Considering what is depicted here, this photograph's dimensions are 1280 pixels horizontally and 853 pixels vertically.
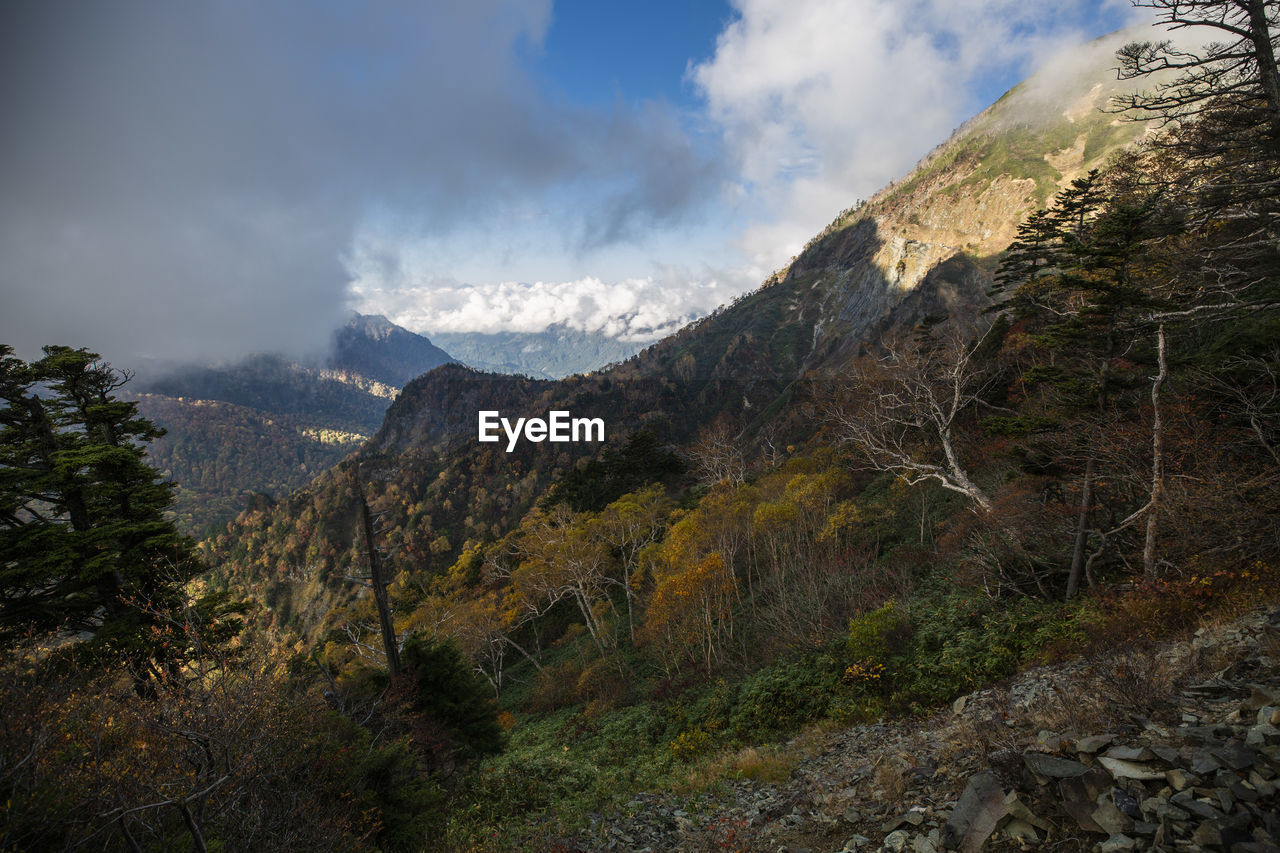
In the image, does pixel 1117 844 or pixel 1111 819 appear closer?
pixel 1117 844

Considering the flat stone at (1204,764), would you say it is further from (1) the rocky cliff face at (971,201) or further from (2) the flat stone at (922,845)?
(1) the rocky cliff face at (971,201)

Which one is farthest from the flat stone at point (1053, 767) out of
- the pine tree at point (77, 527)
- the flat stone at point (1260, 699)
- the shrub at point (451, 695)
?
the pine tree at point (77, 527)

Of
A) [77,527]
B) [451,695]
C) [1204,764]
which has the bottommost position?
[451,695]

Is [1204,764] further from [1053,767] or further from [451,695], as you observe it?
[451,695]

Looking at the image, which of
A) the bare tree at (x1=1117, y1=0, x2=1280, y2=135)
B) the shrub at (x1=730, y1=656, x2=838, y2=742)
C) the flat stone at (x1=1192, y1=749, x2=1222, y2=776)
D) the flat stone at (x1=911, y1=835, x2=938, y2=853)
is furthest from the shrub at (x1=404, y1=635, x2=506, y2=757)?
the bare tree at (x1=1117, y1=0, x2=1280, y2=135)

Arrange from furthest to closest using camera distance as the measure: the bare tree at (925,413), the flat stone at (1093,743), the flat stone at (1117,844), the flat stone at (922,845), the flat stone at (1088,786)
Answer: the bare tree at (925,413) → the flat stone at (922,845) → the flat stone at (1093,743) → the flat stone at (1088,786) → the flat stone at (1117,844)

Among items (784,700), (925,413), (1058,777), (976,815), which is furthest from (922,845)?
(925,413)
